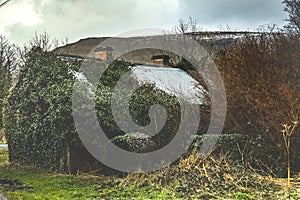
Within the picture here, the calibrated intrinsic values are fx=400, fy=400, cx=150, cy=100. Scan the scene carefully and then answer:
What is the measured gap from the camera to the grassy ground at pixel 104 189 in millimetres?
3600

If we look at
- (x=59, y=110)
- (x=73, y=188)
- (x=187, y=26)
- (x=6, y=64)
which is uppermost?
(x=187, y=26)

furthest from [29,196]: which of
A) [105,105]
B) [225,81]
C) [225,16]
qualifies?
[225,16]

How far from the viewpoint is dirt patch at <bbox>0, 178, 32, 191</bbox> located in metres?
Answer: 4.68

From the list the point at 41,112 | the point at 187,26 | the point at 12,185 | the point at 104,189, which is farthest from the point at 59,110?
the point at 187,26

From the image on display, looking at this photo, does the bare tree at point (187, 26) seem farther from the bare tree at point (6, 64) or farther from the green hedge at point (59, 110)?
the bare tree at point (6, 64)

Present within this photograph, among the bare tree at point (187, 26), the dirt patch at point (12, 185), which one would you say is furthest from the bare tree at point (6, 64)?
the bare tree at point (187, 26)

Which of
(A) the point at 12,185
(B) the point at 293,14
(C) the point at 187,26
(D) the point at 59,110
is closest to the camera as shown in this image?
(A) the point at 12,185

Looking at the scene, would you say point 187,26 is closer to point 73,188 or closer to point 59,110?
point 59,110

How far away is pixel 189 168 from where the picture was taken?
13.2 feet

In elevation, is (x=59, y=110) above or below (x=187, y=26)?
below

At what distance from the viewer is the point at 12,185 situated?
491cm

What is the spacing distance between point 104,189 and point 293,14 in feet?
10.4

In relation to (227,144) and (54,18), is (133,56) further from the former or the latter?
(227,144)

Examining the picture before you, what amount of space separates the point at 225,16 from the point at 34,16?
2.91 m
